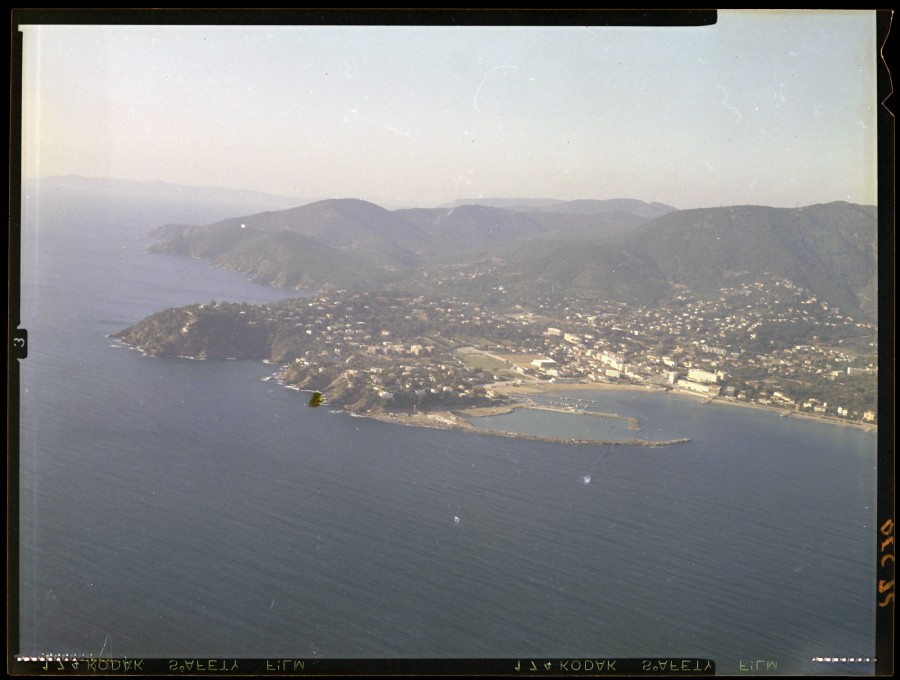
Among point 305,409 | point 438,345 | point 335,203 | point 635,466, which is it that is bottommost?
point 635,466

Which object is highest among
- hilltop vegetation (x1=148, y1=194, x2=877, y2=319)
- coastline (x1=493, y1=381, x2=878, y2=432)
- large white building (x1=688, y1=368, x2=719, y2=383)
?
hilltop vegetation (x1=148, y1=194, x2=877, y2=319)

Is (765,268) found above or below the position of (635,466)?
above

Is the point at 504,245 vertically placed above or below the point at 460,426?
above

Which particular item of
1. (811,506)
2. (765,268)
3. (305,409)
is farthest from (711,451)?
(305,409)

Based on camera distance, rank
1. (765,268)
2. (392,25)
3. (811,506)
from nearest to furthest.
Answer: (392,25) < (811,506) < (765,268)

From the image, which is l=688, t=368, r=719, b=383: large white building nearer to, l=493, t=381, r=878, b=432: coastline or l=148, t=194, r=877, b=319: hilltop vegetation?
l=493, t=381, r=878, b=432: coastline

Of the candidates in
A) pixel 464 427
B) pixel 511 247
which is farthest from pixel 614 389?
pixel 511 247

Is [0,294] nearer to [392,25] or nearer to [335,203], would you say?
[335,203]

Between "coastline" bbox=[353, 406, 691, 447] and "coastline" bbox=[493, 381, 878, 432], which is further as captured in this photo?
"coastline" bbox=[493, 381, 878, 432]

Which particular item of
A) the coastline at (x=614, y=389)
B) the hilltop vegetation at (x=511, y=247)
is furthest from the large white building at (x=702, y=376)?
the hilltop vegetation at (x=511, y=247)

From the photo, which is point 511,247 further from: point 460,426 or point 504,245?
point 460,426

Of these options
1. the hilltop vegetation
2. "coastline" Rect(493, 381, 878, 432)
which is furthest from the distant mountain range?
"coastline" Rect(493, 381, 878, 432)
